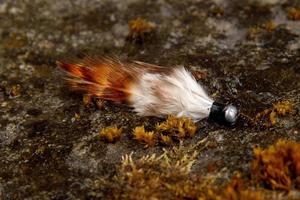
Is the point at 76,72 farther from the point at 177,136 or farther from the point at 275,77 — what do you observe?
the point at 275,77

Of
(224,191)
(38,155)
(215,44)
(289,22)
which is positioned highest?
(289,22)

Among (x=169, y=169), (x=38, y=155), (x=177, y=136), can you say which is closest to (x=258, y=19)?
(x=177, y=136)

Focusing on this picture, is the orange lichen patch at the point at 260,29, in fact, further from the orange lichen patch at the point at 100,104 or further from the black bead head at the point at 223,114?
the orange lichen patch at the point at 100,104

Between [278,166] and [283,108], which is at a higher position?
[283,108]

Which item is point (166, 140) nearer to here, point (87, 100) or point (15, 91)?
point (87, 100)

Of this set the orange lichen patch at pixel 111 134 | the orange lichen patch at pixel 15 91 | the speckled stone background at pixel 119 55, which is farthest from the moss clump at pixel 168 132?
the orange lichen patch at pixel 15 91

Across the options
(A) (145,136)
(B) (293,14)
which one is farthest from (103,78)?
(B) (293,14)

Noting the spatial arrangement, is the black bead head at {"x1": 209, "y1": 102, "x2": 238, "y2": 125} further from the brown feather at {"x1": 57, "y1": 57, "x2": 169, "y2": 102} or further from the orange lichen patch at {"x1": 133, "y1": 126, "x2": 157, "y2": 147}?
the brown feather at {"x1": 57, "y1": 57, "x2": 169, "y2": 102}
